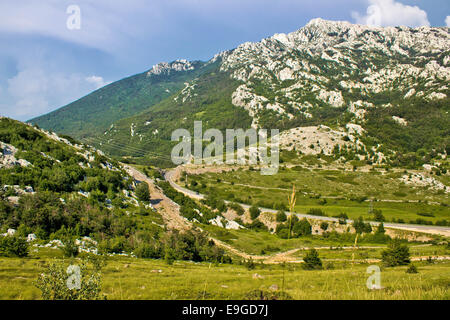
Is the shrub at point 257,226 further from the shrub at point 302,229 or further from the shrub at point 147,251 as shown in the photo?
the shrub at point 147,251

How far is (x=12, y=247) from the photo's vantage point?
2805 cm

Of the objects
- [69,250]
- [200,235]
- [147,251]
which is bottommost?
[200,235]

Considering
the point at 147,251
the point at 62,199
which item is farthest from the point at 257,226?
the point at 62,199

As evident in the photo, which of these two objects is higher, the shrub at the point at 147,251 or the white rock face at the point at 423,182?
the white rock face at the point at 423,182

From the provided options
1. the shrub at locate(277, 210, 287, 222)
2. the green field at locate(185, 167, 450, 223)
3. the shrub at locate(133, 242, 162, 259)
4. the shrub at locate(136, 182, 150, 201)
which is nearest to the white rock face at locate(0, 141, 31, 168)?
the shrub at locate(136, 182, 150, 201)

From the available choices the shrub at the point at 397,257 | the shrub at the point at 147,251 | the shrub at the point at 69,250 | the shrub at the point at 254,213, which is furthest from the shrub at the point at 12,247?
the shrub at the point at 254,213

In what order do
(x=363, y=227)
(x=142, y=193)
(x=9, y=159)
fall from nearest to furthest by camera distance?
(x=9, y=159)
(x=142, y=193)
(x=363, y=227)

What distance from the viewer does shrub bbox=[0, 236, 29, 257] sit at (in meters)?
27.7

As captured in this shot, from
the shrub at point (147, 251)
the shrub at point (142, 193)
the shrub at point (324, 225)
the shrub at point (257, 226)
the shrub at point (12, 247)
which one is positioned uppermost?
the shrub at point (142, 193)

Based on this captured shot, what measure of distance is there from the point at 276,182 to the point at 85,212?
399 ft

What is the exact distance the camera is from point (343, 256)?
57.9 metres

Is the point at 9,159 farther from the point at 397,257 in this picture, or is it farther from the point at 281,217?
the point at 281,217

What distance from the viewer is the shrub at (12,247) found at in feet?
90.7
